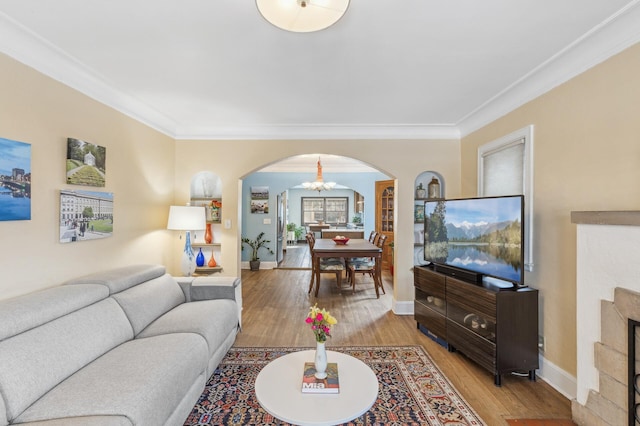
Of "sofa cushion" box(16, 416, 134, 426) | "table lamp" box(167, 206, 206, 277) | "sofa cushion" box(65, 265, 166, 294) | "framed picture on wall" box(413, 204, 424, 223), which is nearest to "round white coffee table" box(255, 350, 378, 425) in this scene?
"sofa cushion" box(16, 416, 134, 426)

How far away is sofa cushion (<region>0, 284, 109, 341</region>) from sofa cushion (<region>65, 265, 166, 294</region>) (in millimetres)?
145

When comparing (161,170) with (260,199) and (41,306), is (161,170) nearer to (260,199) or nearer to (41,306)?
(41,306)

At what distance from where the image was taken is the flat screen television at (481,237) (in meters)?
Result: 2.44

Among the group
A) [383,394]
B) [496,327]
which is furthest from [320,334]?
[496,327]

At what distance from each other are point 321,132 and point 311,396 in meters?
3.19

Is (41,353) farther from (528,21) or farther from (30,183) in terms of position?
(528,21)

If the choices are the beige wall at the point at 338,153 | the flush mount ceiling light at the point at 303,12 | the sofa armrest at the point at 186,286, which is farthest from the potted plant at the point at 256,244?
the flush mount ceiling light at the point at 303,12

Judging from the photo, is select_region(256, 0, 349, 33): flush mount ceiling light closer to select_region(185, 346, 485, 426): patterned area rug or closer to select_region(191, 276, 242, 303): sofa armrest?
select_region(185, 346, 485, 426): patterned area rug

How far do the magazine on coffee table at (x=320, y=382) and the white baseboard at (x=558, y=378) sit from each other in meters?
1.88

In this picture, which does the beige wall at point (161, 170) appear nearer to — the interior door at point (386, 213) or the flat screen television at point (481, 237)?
the flat screen television at point (481, 237)

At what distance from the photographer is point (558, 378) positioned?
7.68ft

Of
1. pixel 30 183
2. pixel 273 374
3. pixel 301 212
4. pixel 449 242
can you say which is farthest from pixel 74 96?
pixel 301 212

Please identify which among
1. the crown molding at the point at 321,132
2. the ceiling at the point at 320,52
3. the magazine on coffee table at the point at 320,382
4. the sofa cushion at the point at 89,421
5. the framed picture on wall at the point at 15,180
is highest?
the ceiling at the point at 320,52

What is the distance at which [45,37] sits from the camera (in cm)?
199
